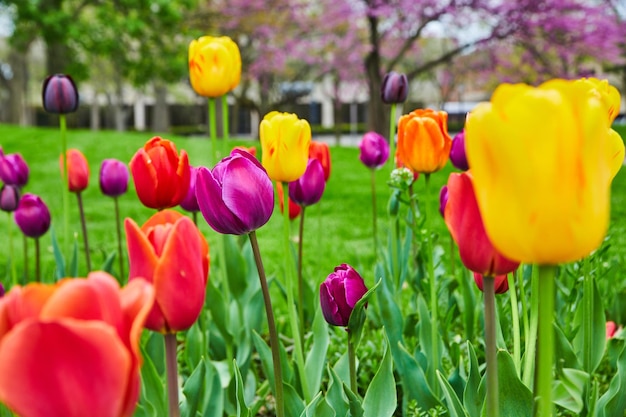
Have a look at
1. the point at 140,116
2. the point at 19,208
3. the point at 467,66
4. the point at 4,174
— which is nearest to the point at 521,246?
the point at 19,208

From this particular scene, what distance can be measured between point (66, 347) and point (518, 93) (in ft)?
1.17

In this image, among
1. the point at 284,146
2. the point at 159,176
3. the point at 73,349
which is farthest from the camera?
the point at 159,176

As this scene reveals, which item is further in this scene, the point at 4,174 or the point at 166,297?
the point at 4,174

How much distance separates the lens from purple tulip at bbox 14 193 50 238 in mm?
2094

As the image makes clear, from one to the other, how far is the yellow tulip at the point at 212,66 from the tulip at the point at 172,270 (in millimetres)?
1068

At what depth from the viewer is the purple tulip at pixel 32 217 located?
2.09 meters

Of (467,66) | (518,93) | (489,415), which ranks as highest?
(467,66)

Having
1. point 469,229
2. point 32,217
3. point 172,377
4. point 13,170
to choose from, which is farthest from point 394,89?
point 172,377

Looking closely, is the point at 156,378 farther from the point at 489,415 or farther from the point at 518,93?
the point at 518,93

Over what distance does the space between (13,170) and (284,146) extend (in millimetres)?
1373

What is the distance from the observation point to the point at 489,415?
79 centimetres

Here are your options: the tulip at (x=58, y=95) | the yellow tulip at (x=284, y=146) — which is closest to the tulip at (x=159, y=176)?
the yellow tulip at (x=284, y=146)

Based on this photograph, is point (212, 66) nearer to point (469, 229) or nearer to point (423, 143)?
point (423, 143)

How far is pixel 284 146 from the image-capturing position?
1.27m
